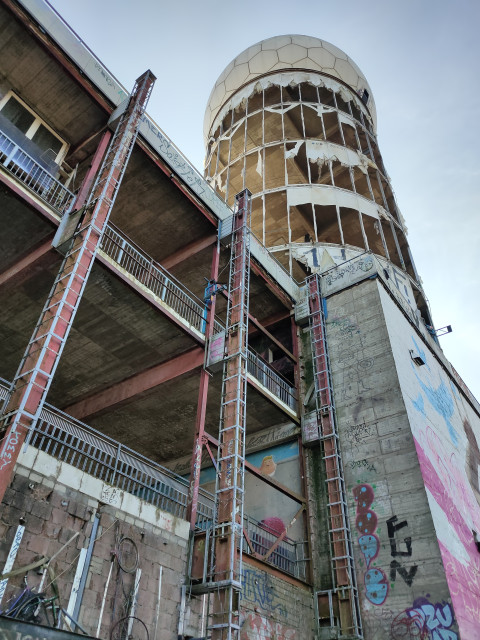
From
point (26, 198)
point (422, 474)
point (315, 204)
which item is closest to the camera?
point (26, 198)

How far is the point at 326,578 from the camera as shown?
47.8 feet

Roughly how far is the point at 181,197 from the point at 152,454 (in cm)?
1099

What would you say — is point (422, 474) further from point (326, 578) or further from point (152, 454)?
point (152, 454)

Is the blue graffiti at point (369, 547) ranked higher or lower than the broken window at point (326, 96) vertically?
lower

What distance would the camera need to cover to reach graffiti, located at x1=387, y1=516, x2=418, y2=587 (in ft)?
42.1

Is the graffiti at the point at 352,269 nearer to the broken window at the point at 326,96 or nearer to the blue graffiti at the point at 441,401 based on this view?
the blue graffiti at the point at 441,401

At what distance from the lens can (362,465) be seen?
15344 millimetres

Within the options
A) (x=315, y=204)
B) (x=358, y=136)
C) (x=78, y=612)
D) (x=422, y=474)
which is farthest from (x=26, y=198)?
(x=358, y=136)

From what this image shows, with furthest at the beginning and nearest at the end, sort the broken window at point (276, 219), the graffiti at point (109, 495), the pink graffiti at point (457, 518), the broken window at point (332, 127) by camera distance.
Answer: the broken window at point (332, 127)
the broken window at point (276, 219)
the pink graffiti at point (457, 518)
the graffiti at point (109, 495)

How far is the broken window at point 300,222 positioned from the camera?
29422mm

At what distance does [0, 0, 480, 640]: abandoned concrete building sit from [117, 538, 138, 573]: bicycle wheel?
0.06m

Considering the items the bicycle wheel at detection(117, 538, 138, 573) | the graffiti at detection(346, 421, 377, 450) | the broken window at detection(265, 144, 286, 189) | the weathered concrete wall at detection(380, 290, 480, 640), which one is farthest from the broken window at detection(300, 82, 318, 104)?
the bicycle wheel at detection(117, 538, 138, 573)

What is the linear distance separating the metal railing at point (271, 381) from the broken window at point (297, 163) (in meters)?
15.6

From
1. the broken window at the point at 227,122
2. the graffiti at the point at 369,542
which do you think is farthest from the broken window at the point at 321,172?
the graffiti at the point at 369,542
